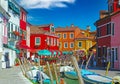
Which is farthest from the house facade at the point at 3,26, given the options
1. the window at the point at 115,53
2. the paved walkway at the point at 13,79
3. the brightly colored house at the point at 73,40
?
the brightly colored house at the point at 73,40

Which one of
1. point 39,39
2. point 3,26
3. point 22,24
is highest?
point 22,24

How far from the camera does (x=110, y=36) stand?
43406mm

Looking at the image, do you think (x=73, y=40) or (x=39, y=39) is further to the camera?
(x=73, y=40)

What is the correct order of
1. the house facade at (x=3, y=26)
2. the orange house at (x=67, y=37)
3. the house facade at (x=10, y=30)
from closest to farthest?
the house facade at (x=3, y=26) < the house facade at (x=10, y=30) < the orange house at (x=67, y=37)

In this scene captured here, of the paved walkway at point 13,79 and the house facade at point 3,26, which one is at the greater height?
the house facade at point 3,26

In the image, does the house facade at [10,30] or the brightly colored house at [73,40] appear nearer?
the house facade at [10,30]

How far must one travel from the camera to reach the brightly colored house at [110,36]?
4107 cm

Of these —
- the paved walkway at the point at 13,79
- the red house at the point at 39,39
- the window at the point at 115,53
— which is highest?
the red house at the point at 39,39

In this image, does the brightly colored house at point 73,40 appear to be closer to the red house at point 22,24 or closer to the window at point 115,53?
the red house at point 22,24

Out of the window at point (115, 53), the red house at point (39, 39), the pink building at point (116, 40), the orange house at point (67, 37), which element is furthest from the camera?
the orange house at point (67, 37)

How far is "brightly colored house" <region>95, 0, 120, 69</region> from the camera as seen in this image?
41072 mm

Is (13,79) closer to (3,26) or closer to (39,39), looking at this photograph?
(3,26)

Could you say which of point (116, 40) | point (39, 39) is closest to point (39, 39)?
point (39, 39)

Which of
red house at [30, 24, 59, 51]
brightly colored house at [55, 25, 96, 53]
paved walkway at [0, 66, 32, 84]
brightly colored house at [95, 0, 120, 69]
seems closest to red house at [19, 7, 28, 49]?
brightly colored house at [95, 0, 120, 69]
